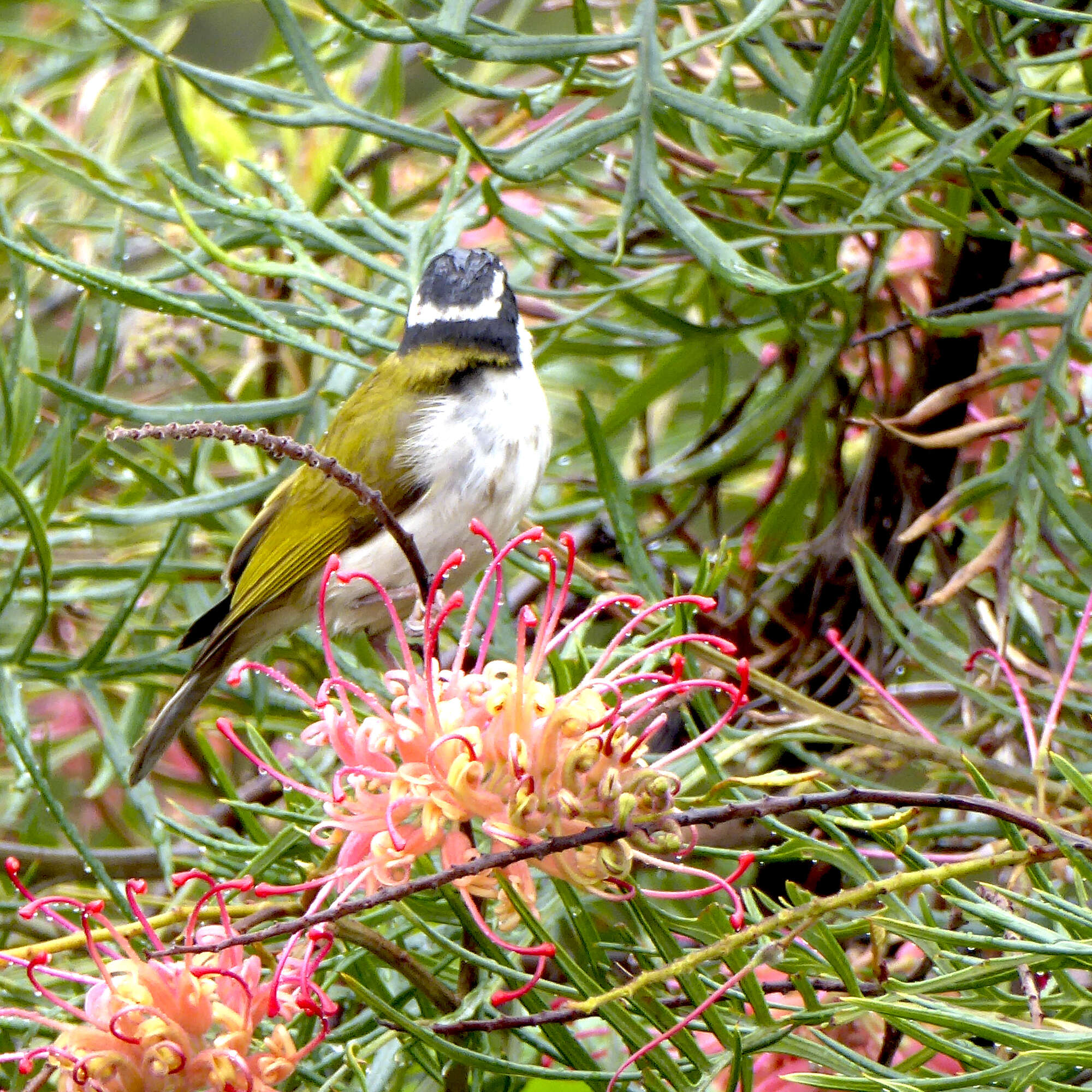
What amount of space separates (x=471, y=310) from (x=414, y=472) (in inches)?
12.0

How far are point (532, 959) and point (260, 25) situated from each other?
606 centimetres

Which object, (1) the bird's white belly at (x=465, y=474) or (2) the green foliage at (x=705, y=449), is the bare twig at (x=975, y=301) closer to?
(2) the green foliage at (x=705, y=449)

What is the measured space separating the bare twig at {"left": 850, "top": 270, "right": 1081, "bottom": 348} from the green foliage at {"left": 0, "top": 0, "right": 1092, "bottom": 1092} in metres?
0.01

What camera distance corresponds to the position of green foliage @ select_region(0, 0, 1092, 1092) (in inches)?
50.9

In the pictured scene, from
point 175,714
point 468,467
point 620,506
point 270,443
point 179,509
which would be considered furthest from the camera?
point 468,467

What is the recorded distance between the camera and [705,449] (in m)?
2.43

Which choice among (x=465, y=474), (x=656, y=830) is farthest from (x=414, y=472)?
(x=656, y=830)

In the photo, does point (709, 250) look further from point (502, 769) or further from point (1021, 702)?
point (502, 769)

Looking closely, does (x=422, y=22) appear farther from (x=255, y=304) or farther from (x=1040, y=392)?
(x=1040, y=392)

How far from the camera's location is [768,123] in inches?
66.0

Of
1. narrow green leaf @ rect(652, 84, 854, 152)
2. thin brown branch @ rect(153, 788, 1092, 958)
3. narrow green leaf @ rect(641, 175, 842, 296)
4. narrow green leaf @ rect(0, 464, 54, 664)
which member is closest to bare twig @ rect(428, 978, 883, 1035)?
thin brown branch @ rect(153, 788, 1092, 958)

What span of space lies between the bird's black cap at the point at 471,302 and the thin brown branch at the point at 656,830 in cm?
155

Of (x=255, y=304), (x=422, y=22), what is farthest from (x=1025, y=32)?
(x=255, y=304)

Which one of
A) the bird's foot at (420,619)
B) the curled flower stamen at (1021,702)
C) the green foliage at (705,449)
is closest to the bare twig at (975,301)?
the green foliage at (705,449)
